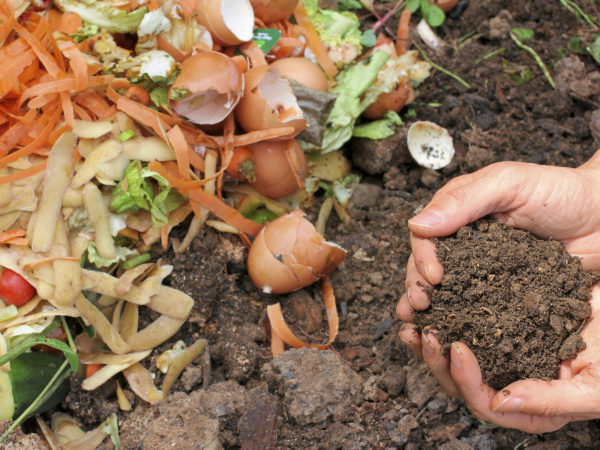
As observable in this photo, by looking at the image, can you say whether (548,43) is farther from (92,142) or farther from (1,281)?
(1,281)

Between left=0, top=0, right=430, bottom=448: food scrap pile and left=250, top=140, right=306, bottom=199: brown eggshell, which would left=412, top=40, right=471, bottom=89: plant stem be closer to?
left=0, top=0, right=430, bottom=448: food scrap pile

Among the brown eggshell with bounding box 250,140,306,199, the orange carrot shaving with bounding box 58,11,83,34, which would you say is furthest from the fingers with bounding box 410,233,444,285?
the orange carrot shaving with bounding box 58,11,83,34

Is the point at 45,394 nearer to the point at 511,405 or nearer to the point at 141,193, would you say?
the point at 141,193

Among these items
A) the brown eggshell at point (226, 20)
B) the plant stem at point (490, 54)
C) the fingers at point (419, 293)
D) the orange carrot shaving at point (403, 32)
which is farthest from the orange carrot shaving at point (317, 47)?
the fingers at point (419, 293)

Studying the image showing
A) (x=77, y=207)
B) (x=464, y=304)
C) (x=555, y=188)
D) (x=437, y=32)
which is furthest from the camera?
(x=437, y=32)

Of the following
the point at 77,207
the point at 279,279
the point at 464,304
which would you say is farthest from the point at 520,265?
the point at 77,207

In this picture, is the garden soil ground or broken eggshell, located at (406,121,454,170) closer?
the garden soil ground

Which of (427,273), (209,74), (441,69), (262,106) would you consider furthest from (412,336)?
(441,69)
